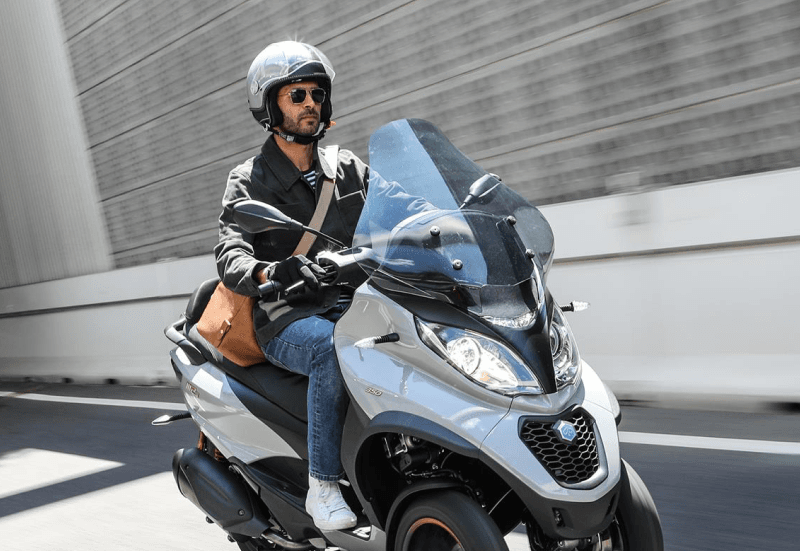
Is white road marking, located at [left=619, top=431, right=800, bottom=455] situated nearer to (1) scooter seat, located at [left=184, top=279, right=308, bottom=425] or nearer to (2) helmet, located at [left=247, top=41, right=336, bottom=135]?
(1) scooter seat, located at [left=184, top=279, right=308, bottom=425]

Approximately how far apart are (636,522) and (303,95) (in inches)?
71.3

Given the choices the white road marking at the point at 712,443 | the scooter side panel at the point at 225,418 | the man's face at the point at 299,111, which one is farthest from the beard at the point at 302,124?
the white road marking at the point at 712,443

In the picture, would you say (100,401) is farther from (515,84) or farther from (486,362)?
(486,362)

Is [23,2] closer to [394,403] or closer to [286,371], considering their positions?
[286,371]

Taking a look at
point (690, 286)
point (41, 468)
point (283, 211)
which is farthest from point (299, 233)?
point (41, 468)

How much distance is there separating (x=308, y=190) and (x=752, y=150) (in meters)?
2.82

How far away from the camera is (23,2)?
12.2 meters

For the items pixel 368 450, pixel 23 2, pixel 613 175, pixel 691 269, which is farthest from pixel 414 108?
pixel 23 2

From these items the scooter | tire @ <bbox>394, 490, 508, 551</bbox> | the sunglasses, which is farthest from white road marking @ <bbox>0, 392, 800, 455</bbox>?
the sunglasses

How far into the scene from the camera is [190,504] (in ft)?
15.9

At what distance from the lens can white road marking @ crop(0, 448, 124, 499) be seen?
5945 mm

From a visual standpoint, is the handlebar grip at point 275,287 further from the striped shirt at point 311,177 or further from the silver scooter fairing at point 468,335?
the striped shirt at point 311,177

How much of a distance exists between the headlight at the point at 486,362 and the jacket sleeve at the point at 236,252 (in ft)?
2.49

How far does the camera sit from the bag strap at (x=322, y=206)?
328cm
